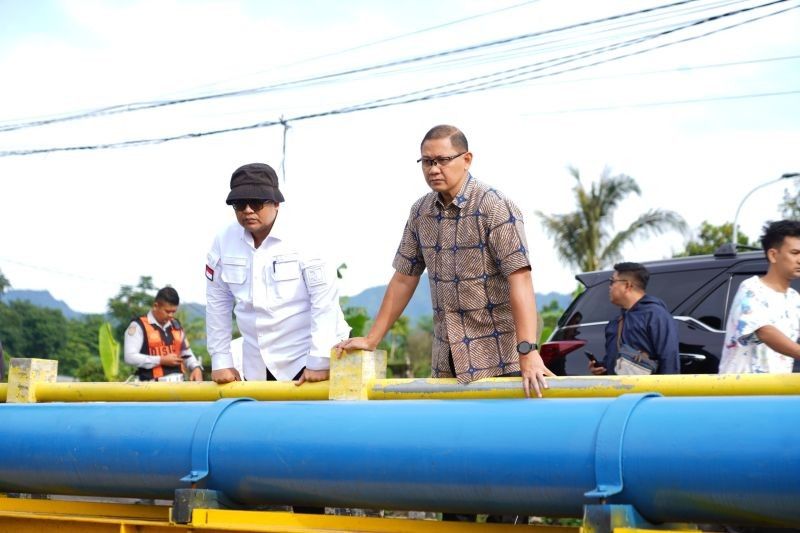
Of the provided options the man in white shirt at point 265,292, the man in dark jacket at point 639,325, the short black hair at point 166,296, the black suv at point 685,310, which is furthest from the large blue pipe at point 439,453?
the short black hair at point 166,296

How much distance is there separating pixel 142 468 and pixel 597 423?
1610mm

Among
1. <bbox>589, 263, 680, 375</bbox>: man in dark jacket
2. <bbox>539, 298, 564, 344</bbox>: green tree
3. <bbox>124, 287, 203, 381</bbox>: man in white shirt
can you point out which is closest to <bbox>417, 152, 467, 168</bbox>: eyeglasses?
<bbox>589, 263, 680, 375</bbox>: man in dark jacket

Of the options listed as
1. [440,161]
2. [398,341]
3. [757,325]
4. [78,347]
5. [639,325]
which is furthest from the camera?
[78,347]

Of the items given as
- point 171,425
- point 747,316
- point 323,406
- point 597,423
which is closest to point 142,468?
point 171,425

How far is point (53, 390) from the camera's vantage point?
5.06 meters

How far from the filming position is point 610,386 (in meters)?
3.78

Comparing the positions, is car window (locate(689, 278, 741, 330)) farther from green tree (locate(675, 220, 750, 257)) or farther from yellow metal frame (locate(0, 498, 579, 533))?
green tree (locate(675, 220, 750, 257))

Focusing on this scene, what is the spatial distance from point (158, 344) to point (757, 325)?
5.55 metres

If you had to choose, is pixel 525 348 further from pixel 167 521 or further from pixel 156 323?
pixel 156 323

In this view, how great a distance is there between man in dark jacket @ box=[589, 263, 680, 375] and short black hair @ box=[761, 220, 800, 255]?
132 cm

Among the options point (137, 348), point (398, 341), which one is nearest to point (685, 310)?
point (137, 348)

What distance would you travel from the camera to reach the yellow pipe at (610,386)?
143 inches

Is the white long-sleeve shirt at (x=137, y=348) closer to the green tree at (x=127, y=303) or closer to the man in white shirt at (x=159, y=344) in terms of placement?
the man in white shirt at (x=159, y=344)

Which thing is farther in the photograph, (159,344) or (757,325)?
(159,344)
